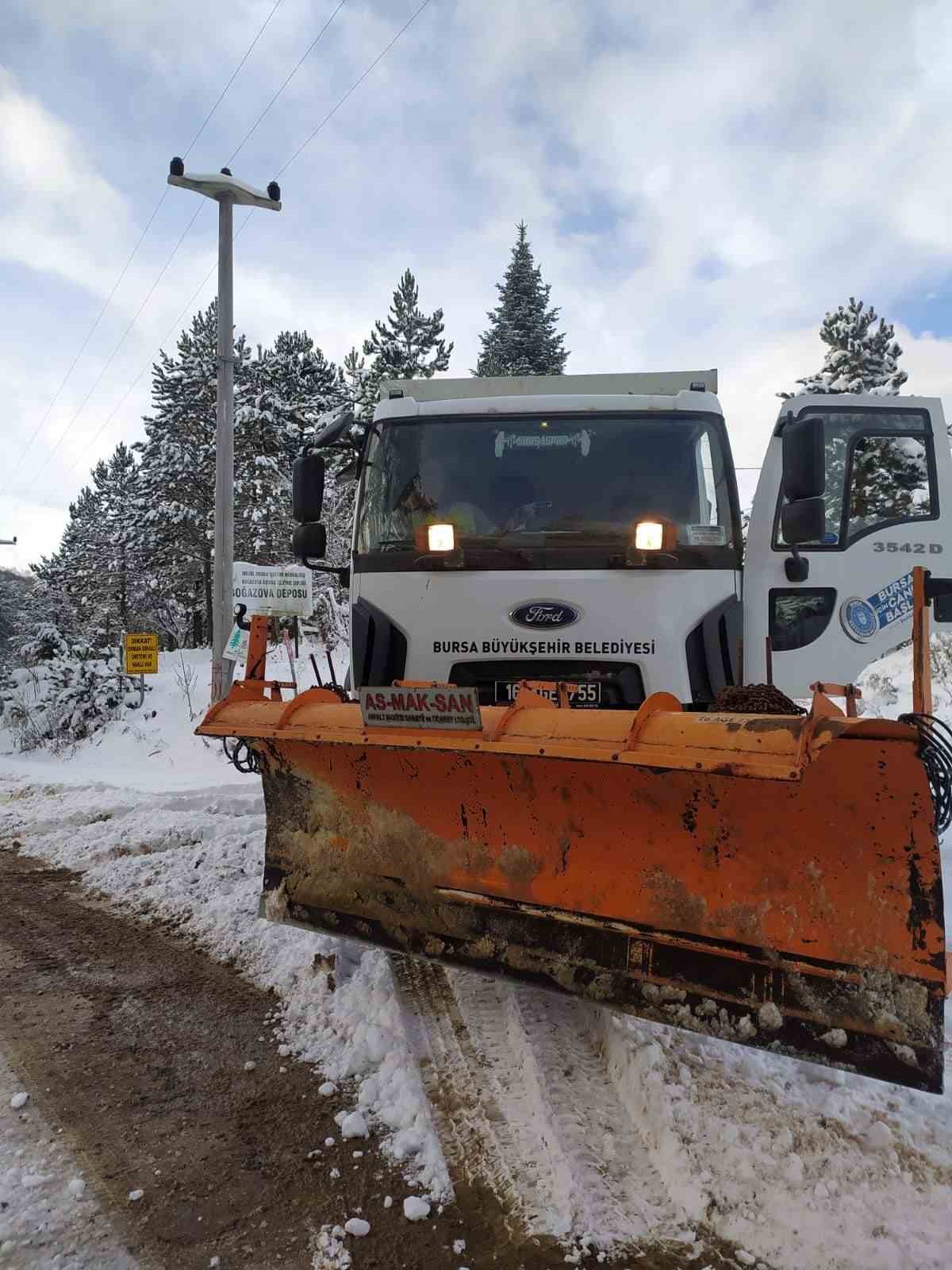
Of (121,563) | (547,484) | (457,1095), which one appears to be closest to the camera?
(457,1095)

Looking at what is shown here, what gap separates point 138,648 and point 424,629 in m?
9.68

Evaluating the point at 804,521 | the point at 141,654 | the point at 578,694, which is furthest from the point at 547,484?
the point at 141,654

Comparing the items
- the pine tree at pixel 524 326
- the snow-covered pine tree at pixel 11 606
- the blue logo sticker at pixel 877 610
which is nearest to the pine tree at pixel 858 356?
the pine tree at pixel 524 326

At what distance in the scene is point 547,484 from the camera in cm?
419

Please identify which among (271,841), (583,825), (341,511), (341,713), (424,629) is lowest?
(271,841)

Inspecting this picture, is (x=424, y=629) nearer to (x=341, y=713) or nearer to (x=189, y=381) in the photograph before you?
(x=341, y=713)

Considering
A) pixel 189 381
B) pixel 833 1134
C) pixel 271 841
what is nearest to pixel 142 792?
pixel 271 841

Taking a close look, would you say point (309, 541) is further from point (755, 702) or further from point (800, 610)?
point (755, 702)

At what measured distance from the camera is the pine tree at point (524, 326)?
1109 inches

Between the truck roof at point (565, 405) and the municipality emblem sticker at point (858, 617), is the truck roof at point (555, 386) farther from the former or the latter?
the municipality emblem sticker at point (858, 617)

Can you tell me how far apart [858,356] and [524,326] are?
11.4 m

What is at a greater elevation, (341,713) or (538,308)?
(538,308)

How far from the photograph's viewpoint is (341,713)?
298 cm

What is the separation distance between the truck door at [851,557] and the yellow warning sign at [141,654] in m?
10.3
